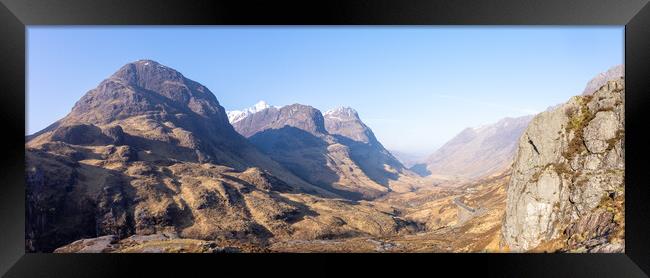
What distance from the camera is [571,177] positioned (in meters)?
30.4

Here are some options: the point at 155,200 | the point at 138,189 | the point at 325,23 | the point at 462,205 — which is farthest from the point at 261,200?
the point at 325,23

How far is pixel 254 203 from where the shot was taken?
8188cm

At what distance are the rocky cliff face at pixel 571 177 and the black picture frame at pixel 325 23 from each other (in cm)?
1737

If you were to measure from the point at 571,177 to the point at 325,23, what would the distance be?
2848 centimetres

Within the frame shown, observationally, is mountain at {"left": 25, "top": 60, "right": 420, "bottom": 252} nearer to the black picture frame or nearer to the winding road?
the winding road

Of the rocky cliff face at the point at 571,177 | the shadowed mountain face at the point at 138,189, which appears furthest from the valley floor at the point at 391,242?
the rocky cliff face at the point at 571,177

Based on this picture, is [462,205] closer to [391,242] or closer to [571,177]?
→ [391,242]

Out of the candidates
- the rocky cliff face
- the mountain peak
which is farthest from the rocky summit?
the mountain peak

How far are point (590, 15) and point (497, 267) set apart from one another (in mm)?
5328

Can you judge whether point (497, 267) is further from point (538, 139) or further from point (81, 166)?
point (81, 166)

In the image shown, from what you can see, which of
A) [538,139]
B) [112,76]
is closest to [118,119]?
[112,76]

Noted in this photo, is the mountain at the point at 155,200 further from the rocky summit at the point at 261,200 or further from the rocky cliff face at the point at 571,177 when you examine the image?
the rocky cliff face at the point at 571,177

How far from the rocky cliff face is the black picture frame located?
17.4 metres

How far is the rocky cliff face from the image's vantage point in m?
26.9
